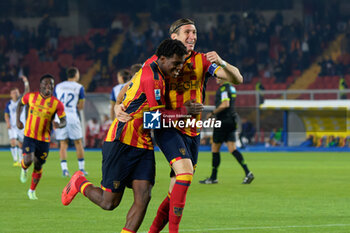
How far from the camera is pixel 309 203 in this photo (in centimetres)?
996

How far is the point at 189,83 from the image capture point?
638cm

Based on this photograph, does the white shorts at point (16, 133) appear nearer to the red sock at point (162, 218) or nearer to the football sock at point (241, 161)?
the football sock at point (241, 161)

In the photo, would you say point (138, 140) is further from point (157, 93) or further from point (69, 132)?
point (69, 132)

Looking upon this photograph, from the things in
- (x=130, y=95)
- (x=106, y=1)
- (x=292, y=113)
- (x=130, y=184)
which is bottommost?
(x=292, y=113)

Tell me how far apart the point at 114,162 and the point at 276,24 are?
31.3m

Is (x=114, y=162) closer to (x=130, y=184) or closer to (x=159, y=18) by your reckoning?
(x=130, y=184)

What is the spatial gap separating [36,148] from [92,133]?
1690cm

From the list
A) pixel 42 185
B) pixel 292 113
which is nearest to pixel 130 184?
pixel 42 185

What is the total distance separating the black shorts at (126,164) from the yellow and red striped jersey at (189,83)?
21.0 inches

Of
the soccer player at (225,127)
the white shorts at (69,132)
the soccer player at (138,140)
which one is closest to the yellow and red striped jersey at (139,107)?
the soccer player at (138,140)

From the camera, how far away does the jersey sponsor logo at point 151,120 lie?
5859 mm

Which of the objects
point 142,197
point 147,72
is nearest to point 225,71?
point 147,72

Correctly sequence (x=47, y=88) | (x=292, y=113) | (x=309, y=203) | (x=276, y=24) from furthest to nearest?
(x=276, y=24)
(x=292, y=113)
(x=47, y=88)
(x=309, y=203)

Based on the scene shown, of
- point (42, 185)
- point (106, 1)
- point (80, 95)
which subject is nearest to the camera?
point (42, 185)
